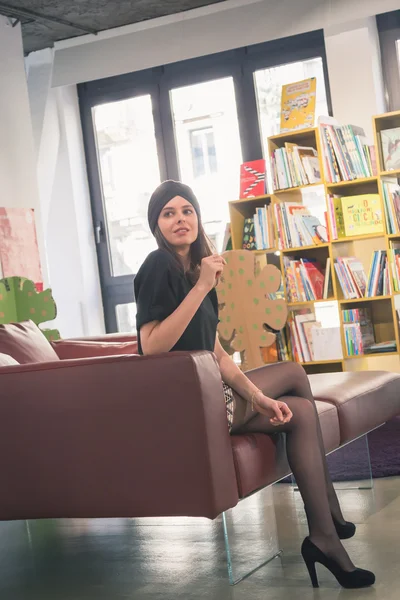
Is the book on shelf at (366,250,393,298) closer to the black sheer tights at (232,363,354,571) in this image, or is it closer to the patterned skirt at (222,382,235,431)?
the black sheer tights at (232,363,354,571)

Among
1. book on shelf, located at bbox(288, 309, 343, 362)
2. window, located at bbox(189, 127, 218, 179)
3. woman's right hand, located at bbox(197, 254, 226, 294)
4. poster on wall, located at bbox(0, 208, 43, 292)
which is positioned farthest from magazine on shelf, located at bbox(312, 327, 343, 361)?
woman's right hand, located at bbox(197, 254, 226, 294)

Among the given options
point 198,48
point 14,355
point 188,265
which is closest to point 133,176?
point 198,48

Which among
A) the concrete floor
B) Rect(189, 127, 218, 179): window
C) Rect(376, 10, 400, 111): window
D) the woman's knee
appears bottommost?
the concrete floor

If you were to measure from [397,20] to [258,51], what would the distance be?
1.14 meters

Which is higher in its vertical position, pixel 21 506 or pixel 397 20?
pixel 397 20

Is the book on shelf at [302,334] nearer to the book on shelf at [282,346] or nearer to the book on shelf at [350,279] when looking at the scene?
the book on shelf at [282,346]

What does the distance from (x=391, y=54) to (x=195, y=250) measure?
4418mm

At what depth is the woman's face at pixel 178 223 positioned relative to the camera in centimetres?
249

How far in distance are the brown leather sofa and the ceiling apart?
180 inches

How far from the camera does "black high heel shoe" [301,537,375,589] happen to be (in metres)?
2.15

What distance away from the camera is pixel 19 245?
615 cm

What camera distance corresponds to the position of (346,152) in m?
6.01

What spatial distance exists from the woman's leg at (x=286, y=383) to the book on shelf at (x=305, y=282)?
11.4 ft

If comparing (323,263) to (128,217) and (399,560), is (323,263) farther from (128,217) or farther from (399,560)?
(399,560)
